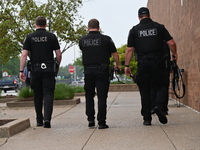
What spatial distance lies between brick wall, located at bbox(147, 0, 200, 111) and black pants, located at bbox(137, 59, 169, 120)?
214cm

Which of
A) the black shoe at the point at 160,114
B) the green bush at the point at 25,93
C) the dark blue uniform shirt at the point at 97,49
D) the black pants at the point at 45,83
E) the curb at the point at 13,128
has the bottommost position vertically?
the curb at the point at 13,128

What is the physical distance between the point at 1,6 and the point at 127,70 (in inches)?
525

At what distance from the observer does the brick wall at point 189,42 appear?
401 inches

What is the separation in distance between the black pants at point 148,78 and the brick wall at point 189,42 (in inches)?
84.2

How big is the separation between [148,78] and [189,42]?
143 inches

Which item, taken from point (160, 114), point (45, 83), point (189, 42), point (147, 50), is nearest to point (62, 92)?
point (189, 42)

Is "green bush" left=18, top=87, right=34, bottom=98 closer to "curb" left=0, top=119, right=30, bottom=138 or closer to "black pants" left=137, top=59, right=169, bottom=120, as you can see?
"curb" left=0, top=119, right=30, bottom=138

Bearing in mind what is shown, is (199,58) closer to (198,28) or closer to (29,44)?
(198,28)

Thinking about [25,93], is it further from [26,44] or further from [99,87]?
[99,87]

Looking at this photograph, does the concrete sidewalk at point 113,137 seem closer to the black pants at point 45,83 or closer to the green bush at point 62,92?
the black pants at point 45,83

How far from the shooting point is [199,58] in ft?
32.3

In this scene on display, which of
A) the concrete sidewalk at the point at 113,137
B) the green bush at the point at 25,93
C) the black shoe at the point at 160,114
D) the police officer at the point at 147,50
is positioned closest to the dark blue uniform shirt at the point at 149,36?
the police officer at the point at 147,50

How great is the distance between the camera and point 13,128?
23.8 ft

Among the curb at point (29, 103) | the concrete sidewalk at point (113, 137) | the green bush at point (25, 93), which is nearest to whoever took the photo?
the concrete sidewalk at point (113, 137)
